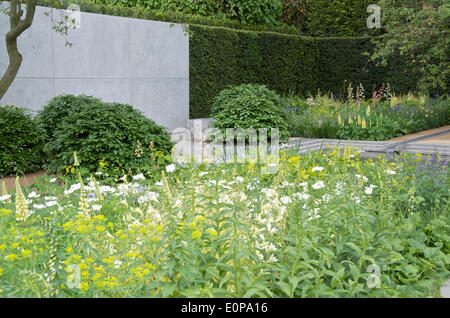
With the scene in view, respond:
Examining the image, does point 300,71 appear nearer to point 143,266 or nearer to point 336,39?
point 336,39

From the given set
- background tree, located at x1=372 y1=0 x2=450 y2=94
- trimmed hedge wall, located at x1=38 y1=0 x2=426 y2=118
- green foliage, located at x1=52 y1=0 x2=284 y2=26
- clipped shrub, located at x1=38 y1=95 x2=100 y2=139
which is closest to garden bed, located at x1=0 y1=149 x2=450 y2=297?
clipped shrub, located at x1=38 y1=95 x2=100 y2=139

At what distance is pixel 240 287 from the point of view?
244 centimetres

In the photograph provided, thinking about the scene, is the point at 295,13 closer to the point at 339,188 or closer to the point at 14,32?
the point at 14,32

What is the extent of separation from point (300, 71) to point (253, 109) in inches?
263

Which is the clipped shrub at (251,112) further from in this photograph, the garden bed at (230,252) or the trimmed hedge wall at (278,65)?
the garden bed at (230,252)

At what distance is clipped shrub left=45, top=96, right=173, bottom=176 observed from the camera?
19.3 feet

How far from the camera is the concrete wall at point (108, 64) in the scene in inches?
324

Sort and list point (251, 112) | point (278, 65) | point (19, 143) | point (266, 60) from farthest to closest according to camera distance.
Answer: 1. point (278, 65)
2. point (266, 60)
3. point (251, 112)
4. point (19, 143)

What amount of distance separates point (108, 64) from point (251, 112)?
10.5 feet

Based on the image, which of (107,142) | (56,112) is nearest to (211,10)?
(56,112)

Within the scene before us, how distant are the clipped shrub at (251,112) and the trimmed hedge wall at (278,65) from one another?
1.79 m

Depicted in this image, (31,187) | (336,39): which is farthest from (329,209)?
(336,39)

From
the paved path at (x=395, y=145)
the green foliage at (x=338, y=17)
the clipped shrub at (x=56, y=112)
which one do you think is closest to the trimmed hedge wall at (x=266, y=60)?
the green foliage at (x=338, y=17)

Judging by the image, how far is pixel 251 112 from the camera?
29.2 feet
